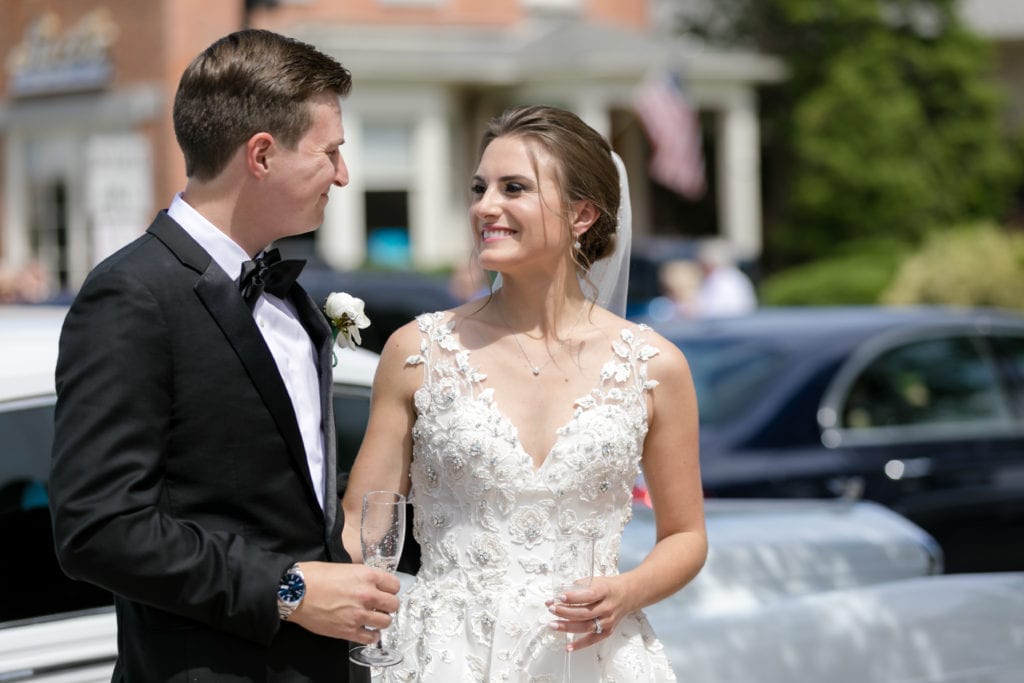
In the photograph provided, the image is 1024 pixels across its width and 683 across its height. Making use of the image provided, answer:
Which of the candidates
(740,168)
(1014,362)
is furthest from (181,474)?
(740,168)

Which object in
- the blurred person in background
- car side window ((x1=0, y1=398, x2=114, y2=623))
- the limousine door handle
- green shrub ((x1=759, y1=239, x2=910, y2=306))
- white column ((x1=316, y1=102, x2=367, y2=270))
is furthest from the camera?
white column ((x1=316, y1=102, x2=367, y2=270))

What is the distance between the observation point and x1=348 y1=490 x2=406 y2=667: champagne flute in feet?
8.36

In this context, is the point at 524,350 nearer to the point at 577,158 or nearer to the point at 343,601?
the point at 577,158

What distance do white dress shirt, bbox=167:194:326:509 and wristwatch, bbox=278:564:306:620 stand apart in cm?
19

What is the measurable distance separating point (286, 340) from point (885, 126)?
27.9 m

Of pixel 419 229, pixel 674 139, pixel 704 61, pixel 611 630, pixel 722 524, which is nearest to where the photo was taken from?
pixel 611 630

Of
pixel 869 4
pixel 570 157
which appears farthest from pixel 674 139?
pixel 570 157

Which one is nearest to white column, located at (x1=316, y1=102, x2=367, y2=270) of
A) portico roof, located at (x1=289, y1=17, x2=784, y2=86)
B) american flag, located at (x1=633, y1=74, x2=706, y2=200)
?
portico roof, located at (x1=289, y1=17, x2=784, y2=86)

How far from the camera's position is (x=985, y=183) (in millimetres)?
30484

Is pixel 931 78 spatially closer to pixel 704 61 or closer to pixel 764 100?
pixel 764 100

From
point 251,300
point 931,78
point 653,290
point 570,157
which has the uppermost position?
point 931,78

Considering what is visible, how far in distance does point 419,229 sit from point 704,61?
6843mm

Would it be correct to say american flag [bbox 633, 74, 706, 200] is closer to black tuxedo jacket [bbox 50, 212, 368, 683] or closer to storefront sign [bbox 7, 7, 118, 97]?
storefront sign [bbox 7, 7, 118, 97]

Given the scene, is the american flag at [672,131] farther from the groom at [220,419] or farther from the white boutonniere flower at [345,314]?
the groom at [220,419]
